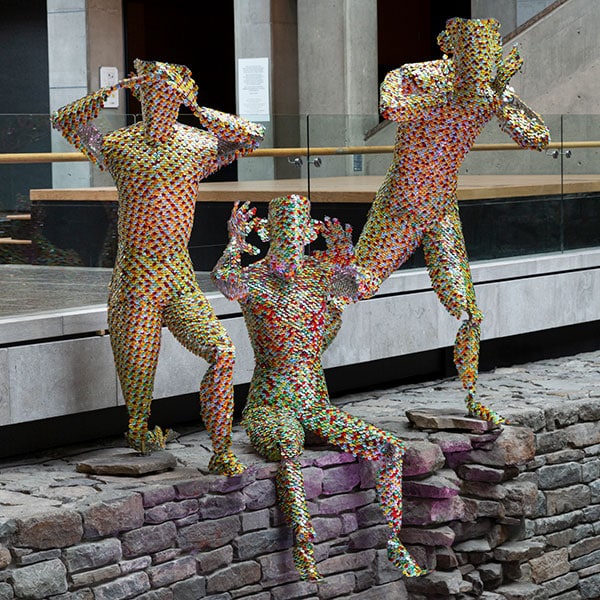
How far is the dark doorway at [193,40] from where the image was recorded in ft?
58.1

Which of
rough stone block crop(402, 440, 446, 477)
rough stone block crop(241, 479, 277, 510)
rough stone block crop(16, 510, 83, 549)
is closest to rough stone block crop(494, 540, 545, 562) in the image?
rough stone block crop(402, 440, 446, 477)

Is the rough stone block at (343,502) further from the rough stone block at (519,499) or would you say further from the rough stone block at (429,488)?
the rough stone block at (519,499)

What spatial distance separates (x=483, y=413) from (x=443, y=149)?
1201 mm

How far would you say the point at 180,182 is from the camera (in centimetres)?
584

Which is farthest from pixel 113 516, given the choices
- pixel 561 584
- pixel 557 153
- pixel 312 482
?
pixel 557 153

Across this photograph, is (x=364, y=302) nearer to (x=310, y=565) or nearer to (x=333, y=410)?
(x=333, y=410)

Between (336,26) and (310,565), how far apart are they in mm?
8606

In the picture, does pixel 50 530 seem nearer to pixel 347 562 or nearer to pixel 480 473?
pixel 347 562

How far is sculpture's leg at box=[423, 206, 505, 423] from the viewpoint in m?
6.58

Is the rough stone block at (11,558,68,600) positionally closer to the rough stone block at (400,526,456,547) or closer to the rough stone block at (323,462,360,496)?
the rough stone block at (323,462,360,496)

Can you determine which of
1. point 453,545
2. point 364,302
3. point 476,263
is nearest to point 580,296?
point 476,263

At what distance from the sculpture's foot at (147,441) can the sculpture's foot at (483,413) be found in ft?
4.71

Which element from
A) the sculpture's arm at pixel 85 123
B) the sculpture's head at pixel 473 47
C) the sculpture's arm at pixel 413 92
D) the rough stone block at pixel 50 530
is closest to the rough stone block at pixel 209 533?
the rough stone block at pixel 50 530

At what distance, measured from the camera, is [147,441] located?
6.04 meters
